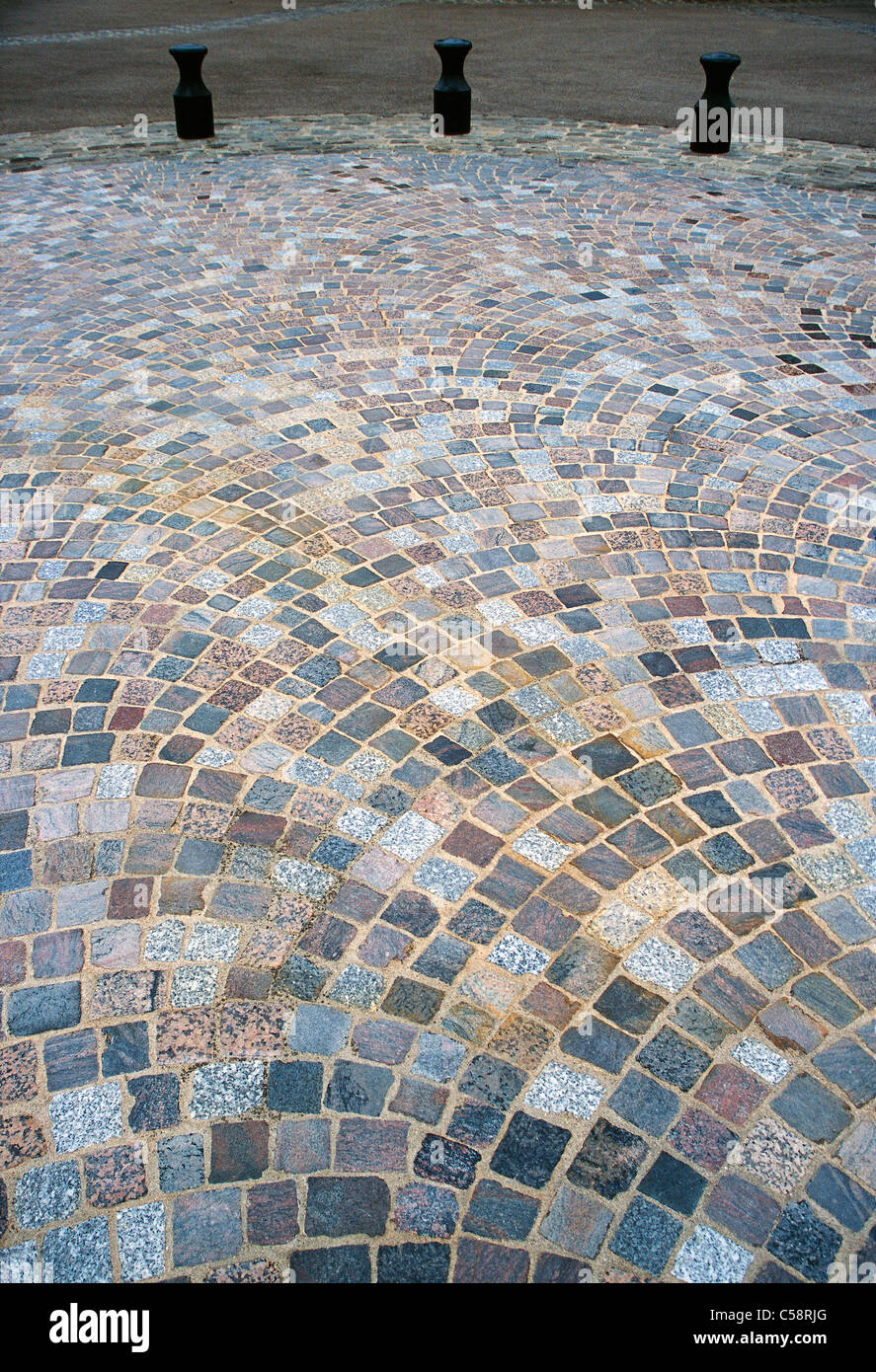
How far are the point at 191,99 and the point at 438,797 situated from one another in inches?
461

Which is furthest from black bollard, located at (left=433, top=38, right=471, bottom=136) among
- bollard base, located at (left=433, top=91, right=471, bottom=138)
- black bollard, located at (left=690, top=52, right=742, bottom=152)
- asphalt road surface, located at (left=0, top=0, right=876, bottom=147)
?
black bollard, located at (left=690, top=52, right=742, bottom=152)

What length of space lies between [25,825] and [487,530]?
9.10ft

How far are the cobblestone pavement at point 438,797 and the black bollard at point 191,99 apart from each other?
247 inches

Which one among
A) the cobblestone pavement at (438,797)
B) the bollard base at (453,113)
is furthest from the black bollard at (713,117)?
the cobblestone pavement at (438,797)

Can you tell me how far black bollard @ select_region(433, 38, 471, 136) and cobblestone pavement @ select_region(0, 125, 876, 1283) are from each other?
6647 millimetres

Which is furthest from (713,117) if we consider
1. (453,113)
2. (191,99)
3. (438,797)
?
(438,797)

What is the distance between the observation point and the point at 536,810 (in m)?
3.67

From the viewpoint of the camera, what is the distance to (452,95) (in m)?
12.3

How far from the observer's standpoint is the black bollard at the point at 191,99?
11.8m

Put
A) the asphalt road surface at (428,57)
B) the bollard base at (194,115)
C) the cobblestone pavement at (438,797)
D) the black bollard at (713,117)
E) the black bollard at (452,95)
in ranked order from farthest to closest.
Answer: the asphalt road surface at (428,57)
the black bollard at (452,95)
the bollard base at (194,115)
the black bollard at (713,117)
the cobblestone pavement at (438,797)

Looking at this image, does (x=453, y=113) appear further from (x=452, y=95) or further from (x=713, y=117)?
(x=713, y=117)

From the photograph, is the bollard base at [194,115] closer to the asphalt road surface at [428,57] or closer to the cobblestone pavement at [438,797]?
the asphalt road surface at [428,57]
